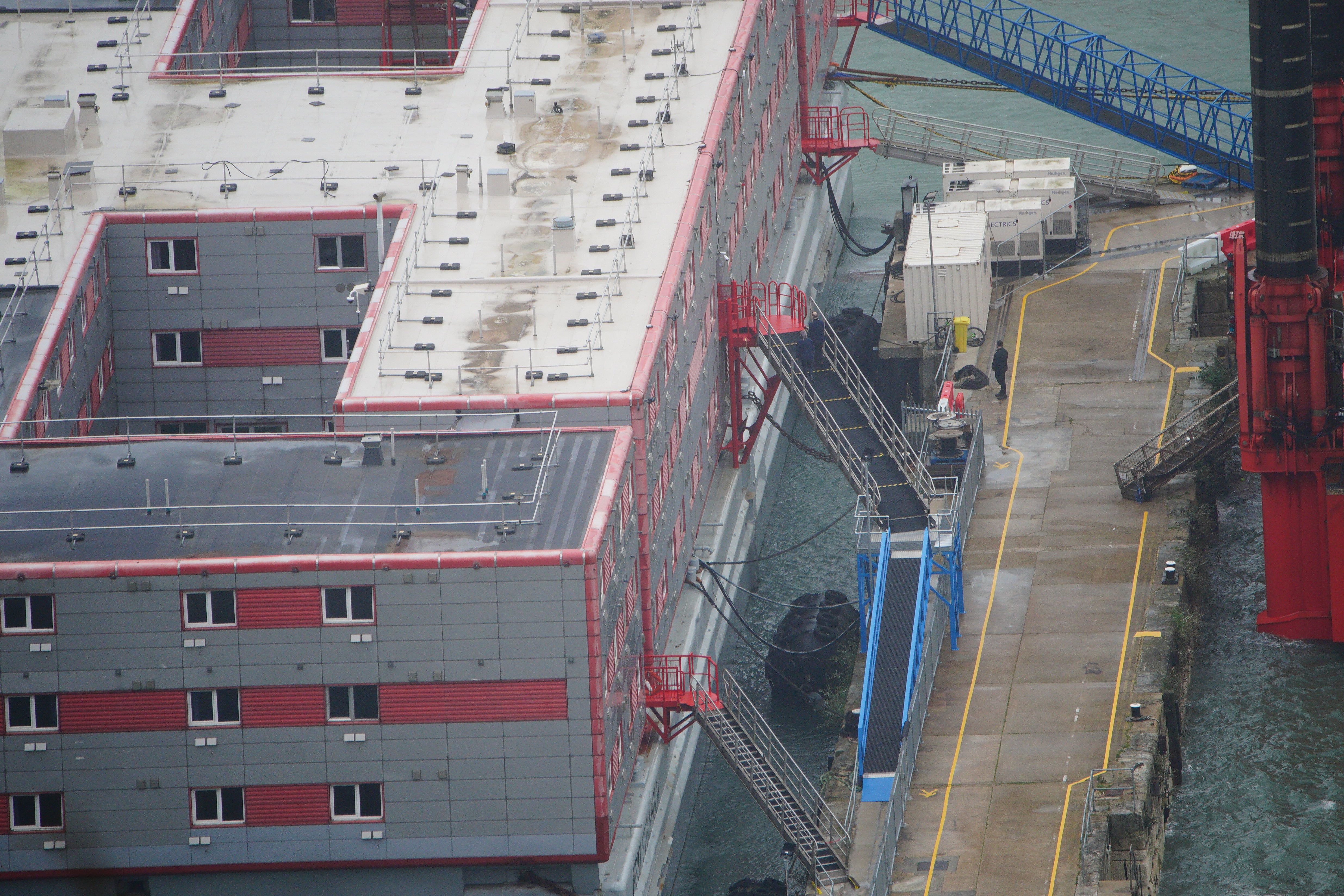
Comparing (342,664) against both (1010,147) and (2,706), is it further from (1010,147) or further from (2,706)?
(1010,147)

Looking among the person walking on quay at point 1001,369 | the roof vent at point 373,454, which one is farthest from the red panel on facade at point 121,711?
the person walking on quay at point 1001,369

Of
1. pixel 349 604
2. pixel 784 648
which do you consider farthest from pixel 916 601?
pixel 349 604

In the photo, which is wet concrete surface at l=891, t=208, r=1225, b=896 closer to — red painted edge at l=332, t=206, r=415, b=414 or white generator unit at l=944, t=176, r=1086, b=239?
white generator unit at l=944, t=176, r=1086, b=239

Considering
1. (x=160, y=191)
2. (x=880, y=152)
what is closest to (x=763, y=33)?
(x=880, y=152)

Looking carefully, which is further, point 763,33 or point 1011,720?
point 763,33

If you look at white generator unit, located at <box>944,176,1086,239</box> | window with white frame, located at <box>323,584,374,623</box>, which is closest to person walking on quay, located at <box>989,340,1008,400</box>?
white generator unit, located at <box>944,176,1086,239</box>

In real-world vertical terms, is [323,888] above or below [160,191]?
below

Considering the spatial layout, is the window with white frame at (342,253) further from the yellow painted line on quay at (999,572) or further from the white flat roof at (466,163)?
the yellow painted line on quay at (999,572)
